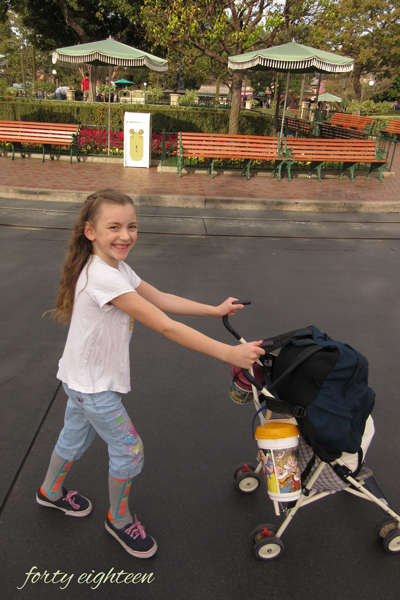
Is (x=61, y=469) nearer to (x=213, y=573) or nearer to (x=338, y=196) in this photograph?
(x=213, y=573)

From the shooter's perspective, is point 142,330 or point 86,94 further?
point 86,94

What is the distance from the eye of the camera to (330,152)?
11500mm

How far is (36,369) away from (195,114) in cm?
1329

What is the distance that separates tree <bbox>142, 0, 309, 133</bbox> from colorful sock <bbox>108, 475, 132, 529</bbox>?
12857mm

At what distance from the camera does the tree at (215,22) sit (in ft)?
42.2

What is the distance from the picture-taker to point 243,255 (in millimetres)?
6574

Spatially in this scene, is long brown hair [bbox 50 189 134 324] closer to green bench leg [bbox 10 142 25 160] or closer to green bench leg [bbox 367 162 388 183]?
green bench leg [bbox 367 162 388 183]

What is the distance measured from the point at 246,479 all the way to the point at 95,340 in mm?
1264

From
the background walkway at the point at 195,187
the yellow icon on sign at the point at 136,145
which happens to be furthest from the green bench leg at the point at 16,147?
the yellow icon on sign at the point at 136,145

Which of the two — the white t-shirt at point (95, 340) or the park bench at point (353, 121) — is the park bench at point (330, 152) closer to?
the white t-shirt at point (95, 340)

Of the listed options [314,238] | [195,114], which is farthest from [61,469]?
[195,114]

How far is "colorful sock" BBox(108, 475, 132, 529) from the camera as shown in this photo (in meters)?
2.13

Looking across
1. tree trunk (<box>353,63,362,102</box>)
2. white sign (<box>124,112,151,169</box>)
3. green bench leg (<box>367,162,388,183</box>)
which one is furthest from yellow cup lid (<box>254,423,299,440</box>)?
tree trunk (<box>353,63,362,102</box>)

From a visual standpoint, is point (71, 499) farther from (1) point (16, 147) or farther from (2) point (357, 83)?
(2) point (357, 83)
